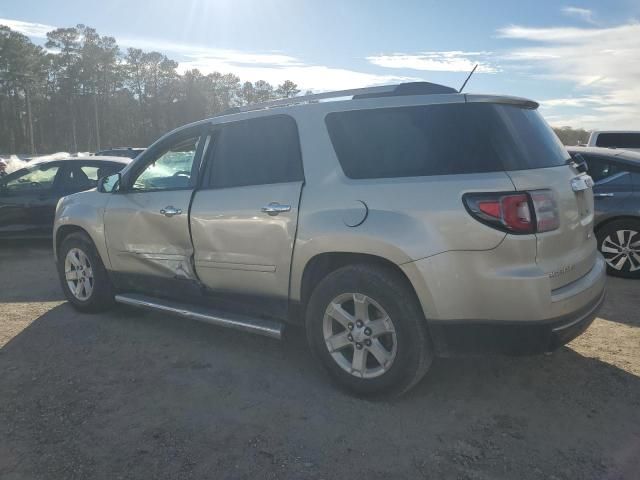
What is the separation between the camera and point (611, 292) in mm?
5852

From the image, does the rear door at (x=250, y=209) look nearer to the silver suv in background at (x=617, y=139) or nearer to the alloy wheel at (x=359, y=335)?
the alloy wheel at (x=359, y=335)

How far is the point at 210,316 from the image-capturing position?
13.5 ft

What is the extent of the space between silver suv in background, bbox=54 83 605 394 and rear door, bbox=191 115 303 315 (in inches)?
0.5

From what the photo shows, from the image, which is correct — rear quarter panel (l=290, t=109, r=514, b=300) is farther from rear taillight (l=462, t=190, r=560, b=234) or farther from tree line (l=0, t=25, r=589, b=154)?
tree line (l=0, t=25, r=589, b=154)

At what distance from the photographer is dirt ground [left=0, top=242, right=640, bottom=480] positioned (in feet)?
9.16

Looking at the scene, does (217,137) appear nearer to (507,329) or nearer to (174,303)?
(174,303)

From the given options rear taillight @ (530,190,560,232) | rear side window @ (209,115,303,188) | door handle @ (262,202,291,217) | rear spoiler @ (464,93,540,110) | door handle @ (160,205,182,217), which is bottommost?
door handle @ (160,205,182,217)

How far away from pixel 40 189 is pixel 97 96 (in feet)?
260

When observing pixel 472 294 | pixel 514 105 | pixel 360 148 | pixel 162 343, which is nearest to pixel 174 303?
pixel 162 343

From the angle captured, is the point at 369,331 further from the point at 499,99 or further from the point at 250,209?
the point at 499,99

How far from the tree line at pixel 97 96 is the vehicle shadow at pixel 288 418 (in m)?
67.7

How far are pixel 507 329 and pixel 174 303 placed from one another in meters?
2.71

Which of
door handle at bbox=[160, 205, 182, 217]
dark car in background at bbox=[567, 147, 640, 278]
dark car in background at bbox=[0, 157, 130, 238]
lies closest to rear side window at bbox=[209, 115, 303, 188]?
door handle at bbox=[160, 205, 182, 217]

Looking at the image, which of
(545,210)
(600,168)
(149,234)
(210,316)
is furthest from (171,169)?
(600,168)
